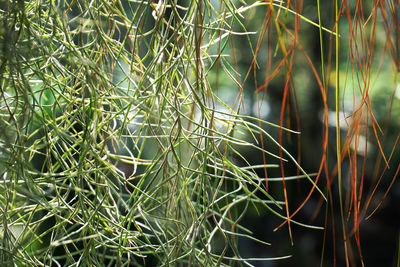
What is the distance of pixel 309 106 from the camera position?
1.75 meters

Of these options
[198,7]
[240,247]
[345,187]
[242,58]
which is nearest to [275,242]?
[240,247]

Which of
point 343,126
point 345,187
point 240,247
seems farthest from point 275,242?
point 343,126

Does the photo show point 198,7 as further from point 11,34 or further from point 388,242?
point 388,242

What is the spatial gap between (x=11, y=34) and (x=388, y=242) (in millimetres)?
1666

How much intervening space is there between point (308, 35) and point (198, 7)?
1.55m

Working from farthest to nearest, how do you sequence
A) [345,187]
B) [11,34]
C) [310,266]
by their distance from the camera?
[345,187], [310,266], [11,34]

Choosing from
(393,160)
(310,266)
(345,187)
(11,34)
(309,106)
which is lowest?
(310,266)

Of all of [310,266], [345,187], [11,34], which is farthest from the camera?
[345,187]

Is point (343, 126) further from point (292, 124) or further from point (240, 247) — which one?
point (240, 247)

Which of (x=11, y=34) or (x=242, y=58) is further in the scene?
(x=242, y=58)

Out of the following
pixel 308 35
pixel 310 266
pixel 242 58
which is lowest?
pixel 310 266

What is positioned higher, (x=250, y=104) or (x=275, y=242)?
(x=250, y=104)

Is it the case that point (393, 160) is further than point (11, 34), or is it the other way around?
point (393, 160)

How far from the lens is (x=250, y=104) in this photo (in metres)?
1.77
